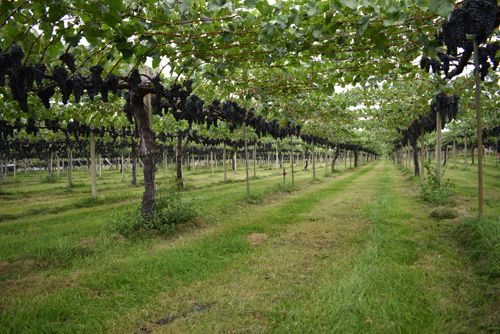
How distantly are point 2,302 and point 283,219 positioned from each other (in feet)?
24.2

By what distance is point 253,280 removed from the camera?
5.84 metres

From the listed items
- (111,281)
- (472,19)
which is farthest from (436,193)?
(111,281)

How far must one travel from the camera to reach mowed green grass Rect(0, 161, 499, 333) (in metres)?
4.44

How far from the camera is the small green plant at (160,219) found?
9.34 m

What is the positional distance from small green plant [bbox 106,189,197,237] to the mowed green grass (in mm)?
378

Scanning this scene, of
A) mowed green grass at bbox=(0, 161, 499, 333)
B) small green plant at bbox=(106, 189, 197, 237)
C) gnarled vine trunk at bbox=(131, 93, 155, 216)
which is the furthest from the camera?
gnarled vine trunk at bbox=(131, 93, 155, 216)

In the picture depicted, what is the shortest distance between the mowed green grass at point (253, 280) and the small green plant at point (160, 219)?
1.24 feet

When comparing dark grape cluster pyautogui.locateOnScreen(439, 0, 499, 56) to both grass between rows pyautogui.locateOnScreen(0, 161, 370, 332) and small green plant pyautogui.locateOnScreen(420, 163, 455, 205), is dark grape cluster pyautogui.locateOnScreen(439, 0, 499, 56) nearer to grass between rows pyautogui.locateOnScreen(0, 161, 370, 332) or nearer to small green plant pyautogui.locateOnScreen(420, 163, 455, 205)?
grass between rows pyautogui.locateOnScreen(0, 161, 370, 332)

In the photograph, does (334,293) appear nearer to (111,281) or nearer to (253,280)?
(253,280)

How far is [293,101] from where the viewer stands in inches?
510

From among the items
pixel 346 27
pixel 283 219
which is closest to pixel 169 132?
pixel 283 219

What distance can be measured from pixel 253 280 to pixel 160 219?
4571mm

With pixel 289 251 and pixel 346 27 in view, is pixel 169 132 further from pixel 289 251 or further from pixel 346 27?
pixel 346 27

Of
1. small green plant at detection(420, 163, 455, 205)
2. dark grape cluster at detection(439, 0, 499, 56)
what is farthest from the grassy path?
small green plant at detection(420, 163, 455, 205)
